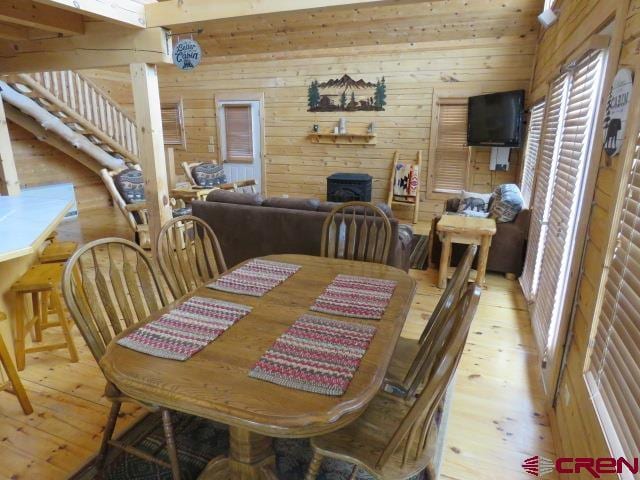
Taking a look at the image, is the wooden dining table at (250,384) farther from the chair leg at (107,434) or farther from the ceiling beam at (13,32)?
the ceiling beam at (13,32)

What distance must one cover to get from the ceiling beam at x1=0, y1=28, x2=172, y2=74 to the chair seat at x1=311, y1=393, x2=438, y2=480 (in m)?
2.96

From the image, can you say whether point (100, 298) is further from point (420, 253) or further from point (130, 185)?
point (420, 253)

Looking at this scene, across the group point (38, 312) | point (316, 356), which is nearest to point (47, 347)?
point (38, 312)

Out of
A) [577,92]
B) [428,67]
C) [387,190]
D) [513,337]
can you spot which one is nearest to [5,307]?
[513,337]

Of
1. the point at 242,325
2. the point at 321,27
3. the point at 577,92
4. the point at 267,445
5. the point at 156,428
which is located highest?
the point at 321,27

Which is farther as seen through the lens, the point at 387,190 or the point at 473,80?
the point at 387,190

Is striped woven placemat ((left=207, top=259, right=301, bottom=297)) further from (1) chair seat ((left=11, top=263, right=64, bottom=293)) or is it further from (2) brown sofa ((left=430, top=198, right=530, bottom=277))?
(2) brown sofa ((left=430, top=198, right=530, bottom=277))

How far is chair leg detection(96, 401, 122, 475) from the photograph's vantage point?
5.39ft

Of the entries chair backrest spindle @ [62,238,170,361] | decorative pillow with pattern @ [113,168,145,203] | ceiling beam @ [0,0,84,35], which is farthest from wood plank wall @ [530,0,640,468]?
decorative pillow with pattern @ [113,168,145,203]

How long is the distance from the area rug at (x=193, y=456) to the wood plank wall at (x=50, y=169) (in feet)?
20.5

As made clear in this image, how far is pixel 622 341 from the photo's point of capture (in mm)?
1252

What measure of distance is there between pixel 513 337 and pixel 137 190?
450 cm

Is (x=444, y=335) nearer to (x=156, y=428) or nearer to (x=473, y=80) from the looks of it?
(x=156, y=428)

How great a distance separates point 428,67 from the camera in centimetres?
597
